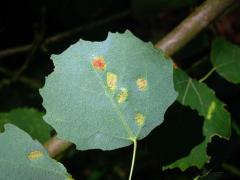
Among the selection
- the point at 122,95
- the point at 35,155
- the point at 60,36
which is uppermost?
the point at 122,95

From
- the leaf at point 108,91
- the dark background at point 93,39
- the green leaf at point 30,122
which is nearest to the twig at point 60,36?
the dark background at point 93,39

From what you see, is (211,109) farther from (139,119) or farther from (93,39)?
(93,39)

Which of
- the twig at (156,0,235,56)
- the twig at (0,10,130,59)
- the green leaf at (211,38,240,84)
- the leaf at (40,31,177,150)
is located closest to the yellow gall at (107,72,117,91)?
the leaf at (40,31,177,150)

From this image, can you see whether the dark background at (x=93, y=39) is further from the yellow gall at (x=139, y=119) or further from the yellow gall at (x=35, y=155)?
the yellow gall at (x=35, y=155)

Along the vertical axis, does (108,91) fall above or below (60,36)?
above

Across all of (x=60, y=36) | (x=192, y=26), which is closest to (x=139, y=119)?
(x=192, y=26)

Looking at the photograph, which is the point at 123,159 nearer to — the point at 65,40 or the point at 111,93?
the point at 65,40
